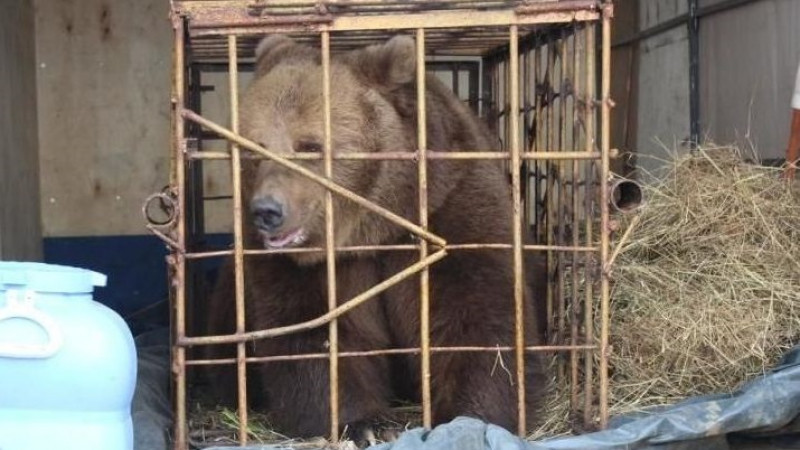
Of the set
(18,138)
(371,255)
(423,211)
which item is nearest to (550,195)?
(371,255)

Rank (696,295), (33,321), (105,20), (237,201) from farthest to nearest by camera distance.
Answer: (105,20) → (696,295) → (237,201) → (33,321)

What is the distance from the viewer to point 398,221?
12.8 ft

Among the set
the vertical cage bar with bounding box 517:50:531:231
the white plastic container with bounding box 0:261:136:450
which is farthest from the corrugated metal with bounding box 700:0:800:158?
the white plastic container with bounding box 0:261:136:450

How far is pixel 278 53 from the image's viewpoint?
447 centimetres

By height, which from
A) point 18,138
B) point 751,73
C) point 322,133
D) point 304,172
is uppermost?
point 751,73

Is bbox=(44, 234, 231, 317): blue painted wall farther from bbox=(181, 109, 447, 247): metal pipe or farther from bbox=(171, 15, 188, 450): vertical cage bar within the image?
bbox=(181, 109, 447, 247): metal pipe

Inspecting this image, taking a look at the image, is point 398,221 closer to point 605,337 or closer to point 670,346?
point 605,337

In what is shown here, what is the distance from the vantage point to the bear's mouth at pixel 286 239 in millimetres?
4137

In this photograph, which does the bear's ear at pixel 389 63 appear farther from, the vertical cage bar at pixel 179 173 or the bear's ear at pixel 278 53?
the vertical cage bar at pixel 179 173

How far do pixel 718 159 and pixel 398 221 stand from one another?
8.18 ft

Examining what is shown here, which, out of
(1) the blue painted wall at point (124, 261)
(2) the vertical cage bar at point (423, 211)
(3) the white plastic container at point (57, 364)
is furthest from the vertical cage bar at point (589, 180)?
(1) the blue painted wall at point (124, 261)

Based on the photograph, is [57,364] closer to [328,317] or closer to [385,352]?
[328,317]

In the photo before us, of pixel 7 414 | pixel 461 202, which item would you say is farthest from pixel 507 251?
pixel 7 414

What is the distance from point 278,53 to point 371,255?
35.4 inches
